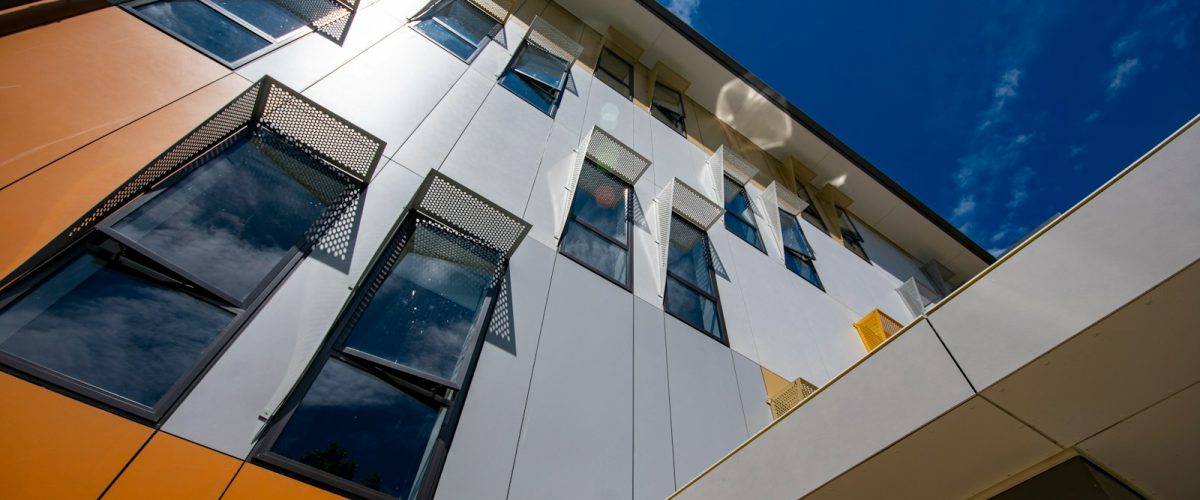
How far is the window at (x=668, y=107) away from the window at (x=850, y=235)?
5450 mm

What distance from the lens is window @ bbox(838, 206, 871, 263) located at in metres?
13.2

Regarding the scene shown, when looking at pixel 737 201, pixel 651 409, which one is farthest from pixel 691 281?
pixel 737 201

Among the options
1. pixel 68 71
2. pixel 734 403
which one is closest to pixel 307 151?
pixel 68 71

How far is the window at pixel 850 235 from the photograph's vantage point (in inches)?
520

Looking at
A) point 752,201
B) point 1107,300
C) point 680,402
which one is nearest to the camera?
point 1107,300

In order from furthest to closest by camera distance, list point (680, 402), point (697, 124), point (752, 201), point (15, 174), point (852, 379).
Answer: point (697, 124) → point (752, 201) → point (680, 402) → point (15, 174) → point (852, 379)

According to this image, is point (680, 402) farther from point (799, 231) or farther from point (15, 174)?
point (799, 231)

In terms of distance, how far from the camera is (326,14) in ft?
19.0

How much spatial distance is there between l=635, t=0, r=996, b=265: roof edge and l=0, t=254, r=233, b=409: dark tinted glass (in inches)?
449

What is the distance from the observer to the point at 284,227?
12.0ft

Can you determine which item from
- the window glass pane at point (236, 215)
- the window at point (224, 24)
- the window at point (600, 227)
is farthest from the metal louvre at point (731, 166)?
the window glass pane at point (236, 215)

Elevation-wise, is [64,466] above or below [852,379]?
below

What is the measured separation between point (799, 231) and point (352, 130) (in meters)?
10.1

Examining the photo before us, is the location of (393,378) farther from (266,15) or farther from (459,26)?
(459,26)
